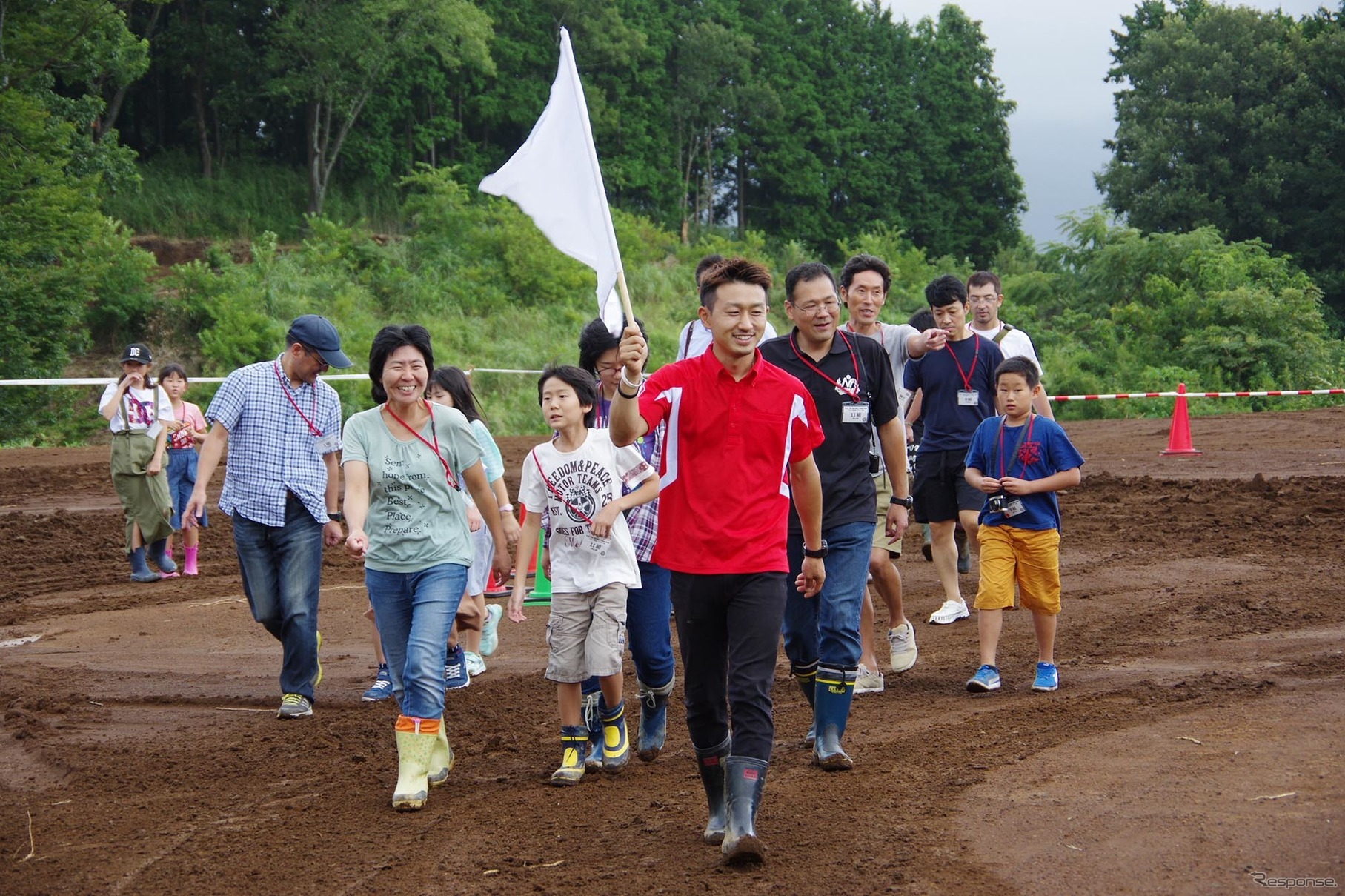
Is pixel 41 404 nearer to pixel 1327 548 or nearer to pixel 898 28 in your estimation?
pixel 1327 548

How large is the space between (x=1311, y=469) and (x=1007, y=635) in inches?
425

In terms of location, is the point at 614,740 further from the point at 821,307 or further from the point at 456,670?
the point at 821,307

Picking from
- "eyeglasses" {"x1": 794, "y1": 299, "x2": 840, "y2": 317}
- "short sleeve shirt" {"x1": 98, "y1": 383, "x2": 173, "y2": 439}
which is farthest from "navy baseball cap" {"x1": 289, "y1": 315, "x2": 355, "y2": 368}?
"short sleeve shirt" {"x1": 98, "y1": 383, "x2": 173, "y2": 439}

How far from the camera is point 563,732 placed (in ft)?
19.2

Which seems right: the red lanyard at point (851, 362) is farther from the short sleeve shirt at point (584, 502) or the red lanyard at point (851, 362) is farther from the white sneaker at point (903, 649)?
the white sneaker at point (903, 649)

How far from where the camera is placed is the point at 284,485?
7176mm

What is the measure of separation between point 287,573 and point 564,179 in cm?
303

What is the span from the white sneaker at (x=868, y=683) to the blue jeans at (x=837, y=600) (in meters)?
1.55

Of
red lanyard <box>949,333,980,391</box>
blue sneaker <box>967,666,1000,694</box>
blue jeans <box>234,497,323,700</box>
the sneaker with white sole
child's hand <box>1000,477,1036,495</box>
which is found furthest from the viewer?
red lanyard <box>949,333,980,391</box>

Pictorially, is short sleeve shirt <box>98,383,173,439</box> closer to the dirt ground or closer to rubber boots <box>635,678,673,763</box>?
the dirt ground

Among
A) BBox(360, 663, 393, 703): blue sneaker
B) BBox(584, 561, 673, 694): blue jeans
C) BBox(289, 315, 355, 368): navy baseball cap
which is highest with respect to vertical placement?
BBox(289, 315, 355, 368): navy baseball cap

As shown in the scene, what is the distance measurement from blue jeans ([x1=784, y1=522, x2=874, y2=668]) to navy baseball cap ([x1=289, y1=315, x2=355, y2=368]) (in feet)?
9.33

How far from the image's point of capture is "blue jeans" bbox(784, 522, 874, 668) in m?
5.64

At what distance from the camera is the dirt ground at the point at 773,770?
455 centimetres
